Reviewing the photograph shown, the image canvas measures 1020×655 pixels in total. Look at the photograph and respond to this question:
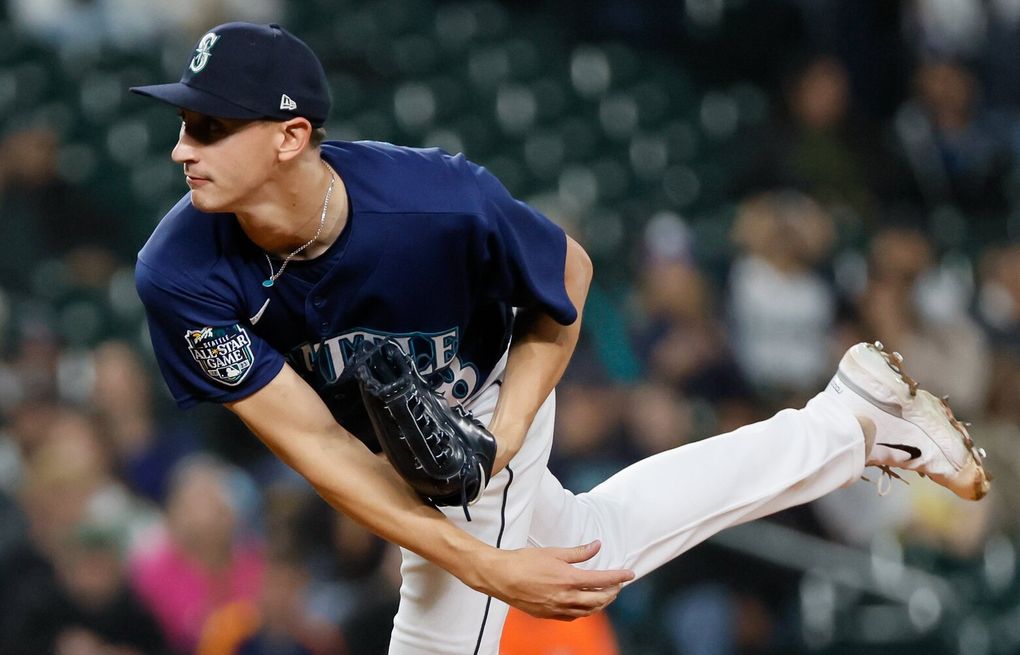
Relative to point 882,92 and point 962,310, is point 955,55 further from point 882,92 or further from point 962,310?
point 962,310

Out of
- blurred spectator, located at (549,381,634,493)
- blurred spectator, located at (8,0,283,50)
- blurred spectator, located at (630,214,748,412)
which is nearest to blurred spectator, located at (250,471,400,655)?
blurred spectator, located at (549,381,634,493)

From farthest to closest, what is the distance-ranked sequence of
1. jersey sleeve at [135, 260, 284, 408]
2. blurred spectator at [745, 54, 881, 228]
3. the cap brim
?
blurred spectator at [745, 54, 881, 228] < jersey sleeve at [135, 260, 284, 408] < the cap brim

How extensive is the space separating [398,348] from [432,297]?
9.2 inches

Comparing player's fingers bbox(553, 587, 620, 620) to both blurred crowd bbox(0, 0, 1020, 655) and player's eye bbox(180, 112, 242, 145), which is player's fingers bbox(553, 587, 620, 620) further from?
player's eye bbox(180, 112, 242, 145)

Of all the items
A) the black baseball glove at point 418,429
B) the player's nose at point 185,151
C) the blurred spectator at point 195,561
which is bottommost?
the blurred spectator at point 195,561

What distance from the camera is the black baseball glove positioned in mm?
2549

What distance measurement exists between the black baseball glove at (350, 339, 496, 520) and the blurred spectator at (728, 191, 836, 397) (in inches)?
137

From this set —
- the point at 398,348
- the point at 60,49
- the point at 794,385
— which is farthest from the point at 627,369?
the point at 398,348

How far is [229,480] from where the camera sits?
502cm

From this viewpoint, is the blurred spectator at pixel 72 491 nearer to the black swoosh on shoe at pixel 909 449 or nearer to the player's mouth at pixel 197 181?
the player's mouth at pixel 197 181

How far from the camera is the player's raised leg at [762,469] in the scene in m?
3.16

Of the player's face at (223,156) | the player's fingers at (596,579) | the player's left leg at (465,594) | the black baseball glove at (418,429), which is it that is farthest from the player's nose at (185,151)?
the player's fingers at (596,579)

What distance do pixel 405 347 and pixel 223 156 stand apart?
0.53 metres

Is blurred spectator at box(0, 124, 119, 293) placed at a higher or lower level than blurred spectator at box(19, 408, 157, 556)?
higher
